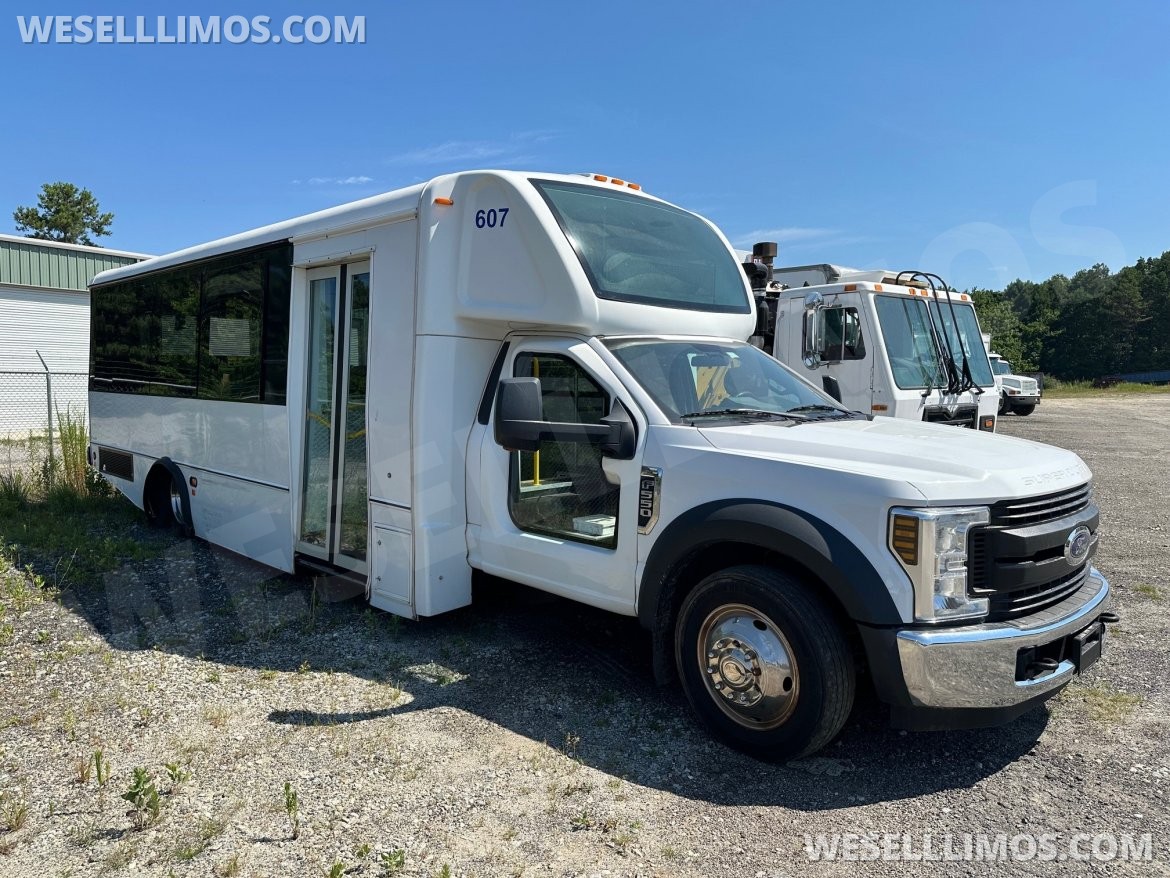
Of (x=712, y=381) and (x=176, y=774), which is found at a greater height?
(x=712, y=381)

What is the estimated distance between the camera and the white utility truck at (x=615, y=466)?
3.38 m

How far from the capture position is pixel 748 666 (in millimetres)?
3713

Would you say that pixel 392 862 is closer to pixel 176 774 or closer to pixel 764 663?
pixel 176 774

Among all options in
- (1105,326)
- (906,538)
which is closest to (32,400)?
(906,538)

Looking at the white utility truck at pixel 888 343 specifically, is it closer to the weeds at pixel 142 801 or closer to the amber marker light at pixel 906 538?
the amber marker light at pixel 906 538

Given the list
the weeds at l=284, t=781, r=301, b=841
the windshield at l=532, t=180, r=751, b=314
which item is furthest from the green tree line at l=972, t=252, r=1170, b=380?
the weeds at l=284, t=781, r=301, b=841

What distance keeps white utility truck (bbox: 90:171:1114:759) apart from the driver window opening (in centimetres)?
2

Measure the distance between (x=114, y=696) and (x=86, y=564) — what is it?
3029mm

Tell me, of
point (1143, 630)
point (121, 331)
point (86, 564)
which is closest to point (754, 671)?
point (1143, 630)

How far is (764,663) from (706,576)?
0.53m

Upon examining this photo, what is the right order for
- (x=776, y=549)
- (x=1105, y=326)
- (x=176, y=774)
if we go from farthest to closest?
1. (x=1105, y=326)
2. (x=776, y=549)
3. (x=176, y=774)

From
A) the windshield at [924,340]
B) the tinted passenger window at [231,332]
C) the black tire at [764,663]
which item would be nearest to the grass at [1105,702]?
the black tire at [764,663]

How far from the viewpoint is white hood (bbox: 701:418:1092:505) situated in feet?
11.1

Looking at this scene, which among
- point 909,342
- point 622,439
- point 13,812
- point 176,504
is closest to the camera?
point 13,812
